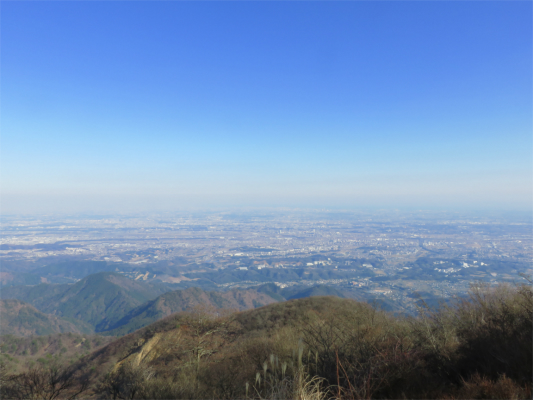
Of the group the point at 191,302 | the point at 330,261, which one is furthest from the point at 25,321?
the point at 330,261

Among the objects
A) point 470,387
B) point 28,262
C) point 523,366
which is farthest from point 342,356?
point 28,262

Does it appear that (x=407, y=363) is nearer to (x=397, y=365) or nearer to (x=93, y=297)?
(x=397, y=365)

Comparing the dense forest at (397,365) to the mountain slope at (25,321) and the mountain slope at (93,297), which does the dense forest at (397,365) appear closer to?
the mountain slope at (25,321)

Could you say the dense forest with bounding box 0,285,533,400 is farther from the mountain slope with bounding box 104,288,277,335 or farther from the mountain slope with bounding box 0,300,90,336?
the mountain slope with bounding box 0,300,90,336

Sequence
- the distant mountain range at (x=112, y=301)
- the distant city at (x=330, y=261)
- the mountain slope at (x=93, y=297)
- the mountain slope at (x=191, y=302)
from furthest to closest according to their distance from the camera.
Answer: the mountain slope at (x=93, y=297)
the distant city at (x=330, y=261)
the mountain slope at (x=191, y=302)
the distant mountain range at (x=112, y=301)

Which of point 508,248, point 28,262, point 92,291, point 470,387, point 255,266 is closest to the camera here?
point 470,387

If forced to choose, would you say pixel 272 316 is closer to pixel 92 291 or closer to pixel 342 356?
pixel 342 356

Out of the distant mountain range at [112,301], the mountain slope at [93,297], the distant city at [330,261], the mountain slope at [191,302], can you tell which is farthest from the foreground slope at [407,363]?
the mountain slope at [93,297]

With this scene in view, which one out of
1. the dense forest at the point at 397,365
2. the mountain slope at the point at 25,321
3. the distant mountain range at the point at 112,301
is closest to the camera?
the dense forest at the point at 397,365
